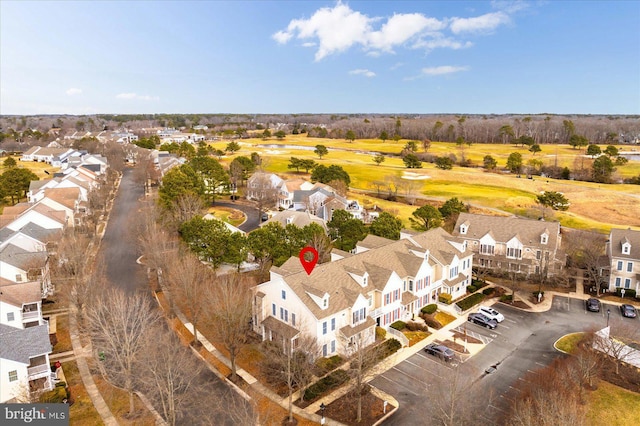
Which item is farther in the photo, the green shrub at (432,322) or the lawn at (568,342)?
the green shrub at (432,322)

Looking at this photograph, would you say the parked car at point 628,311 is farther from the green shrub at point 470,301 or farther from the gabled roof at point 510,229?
the green shrub at point 470,301

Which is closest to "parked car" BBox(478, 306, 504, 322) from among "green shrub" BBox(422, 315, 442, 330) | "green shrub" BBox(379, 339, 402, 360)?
"green shrub" BBox(422, 315, 442, 330)

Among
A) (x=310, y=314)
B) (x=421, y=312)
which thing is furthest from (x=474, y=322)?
(x=310, y=314)

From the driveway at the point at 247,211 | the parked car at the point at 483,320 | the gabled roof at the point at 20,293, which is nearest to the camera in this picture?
the gabled roof at the point at 20,293

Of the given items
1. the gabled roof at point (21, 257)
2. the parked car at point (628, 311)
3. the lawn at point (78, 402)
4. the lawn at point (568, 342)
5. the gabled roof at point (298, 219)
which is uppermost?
the gabled roof at point (298, 219)

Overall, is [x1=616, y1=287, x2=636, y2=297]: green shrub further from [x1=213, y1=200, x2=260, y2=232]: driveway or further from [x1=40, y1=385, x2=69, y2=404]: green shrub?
[x1=40, y1=385, x2=69, y2=404]: green shrub

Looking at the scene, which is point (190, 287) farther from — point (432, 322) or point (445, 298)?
point (445, 298)

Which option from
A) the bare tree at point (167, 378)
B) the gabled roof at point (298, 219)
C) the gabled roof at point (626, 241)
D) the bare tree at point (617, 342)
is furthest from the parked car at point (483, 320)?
the gabled roof at point (298, 219)

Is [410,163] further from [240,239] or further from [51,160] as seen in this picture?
[51,160]
